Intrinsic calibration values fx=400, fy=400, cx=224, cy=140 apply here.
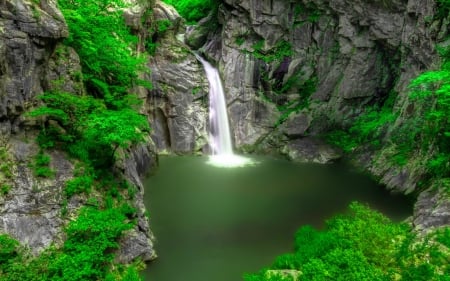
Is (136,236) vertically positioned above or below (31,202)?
below

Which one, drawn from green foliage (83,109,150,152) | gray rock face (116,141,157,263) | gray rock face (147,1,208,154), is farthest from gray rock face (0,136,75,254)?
gray rock face (147,1,208,154)

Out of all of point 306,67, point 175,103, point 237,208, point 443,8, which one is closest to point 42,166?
point 237,208

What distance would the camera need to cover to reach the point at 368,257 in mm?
12000

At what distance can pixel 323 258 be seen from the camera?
41.1ft

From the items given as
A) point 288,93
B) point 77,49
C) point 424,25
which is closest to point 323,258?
point 77,49

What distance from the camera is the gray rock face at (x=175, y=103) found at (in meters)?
31.4

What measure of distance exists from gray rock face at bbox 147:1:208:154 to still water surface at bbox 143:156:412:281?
1.95 meters

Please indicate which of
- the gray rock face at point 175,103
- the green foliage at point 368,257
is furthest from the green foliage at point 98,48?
the green foliage at point 368,257

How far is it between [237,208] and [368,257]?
9525 mm

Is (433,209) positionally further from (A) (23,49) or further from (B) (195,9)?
(B) (195,9)

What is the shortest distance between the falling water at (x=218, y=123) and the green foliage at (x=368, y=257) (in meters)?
16.5

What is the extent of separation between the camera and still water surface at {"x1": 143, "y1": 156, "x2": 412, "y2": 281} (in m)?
15.8

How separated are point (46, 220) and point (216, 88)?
21.8 meters

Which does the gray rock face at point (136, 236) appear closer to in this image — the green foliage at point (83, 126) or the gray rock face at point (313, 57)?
the green foliage at point (83, 126)
